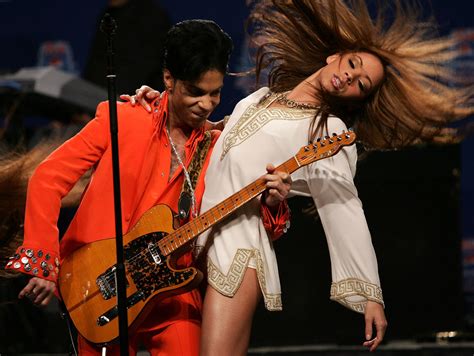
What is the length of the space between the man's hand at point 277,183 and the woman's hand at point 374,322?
1.42 feet

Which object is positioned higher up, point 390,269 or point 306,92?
point 306,92

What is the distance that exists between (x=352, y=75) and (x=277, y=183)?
0.58 metres

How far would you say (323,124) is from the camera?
10.7ft

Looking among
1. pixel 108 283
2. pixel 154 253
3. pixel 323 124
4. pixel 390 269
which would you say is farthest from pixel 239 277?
pixel 390 269

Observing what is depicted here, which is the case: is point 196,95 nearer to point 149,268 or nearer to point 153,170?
point 153,170

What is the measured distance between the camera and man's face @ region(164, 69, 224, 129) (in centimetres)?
326

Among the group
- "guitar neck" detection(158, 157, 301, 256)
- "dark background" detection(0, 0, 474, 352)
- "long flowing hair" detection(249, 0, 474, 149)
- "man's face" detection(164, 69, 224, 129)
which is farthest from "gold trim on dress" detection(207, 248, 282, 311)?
"dark background" detection(0, 0, 474, 352)

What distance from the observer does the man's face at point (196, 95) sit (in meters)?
3.26

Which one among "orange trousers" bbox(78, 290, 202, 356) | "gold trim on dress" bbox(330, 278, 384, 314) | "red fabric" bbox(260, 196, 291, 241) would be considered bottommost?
"orange trousers" bbox(78, 290, 202, 356)

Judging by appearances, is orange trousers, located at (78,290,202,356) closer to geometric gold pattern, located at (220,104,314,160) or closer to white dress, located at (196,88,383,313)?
white dress, located at (196,88,383,313)

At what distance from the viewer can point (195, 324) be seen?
3336mm

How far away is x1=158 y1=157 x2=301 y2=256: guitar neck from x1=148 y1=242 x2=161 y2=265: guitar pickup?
0.02 m

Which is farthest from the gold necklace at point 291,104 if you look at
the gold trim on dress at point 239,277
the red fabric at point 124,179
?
the gold trim on dress at point 239,277

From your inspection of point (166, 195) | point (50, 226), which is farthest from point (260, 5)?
point (50, 226)
